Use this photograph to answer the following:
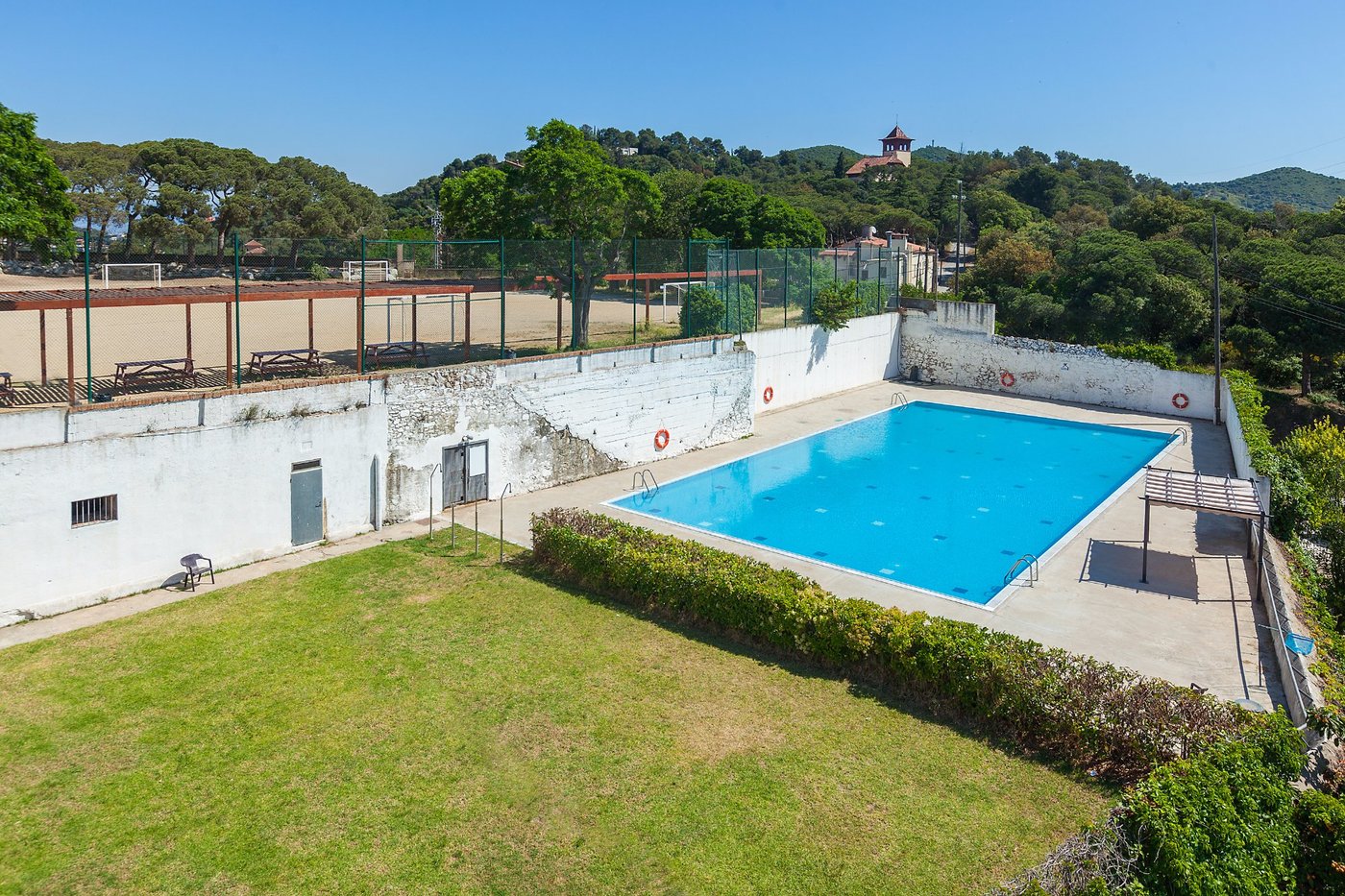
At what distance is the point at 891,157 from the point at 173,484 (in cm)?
12239

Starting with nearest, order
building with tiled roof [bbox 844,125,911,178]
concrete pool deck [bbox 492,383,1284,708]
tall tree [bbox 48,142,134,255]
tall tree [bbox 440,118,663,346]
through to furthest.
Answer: concrete pool deck [bbox 492,383,1284,708]
tall tree [bbox 440,118,663,346]
tall tree [bbox 48,142,134,255]
building with tiled roof [bbox 844,125,911,178]

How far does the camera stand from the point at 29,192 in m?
19.4

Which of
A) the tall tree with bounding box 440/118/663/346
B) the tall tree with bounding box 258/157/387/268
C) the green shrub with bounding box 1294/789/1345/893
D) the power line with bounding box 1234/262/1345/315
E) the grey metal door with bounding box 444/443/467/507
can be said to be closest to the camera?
the green shrub with bounding box 1294/789/1345/893

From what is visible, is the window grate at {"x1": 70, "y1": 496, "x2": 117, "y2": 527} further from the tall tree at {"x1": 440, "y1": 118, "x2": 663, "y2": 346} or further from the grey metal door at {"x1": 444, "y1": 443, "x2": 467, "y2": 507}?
the tall tree at {"x1": 440, "y1": 118, "x2": 663, "y2": 346}

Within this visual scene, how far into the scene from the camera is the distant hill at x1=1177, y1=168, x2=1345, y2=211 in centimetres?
16388

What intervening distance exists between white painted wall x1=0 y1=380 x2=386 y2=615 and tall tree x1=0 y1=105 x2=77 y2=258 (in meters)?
5.70

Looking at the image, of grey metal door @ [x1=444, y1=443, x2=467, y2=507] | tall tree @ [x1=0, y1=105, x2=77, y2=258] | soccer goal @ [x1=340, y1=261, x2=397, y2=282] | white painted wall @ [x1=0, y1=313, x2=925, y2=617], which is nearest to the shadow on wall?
white painted wall @ [x1=0, y1=313, x2=925, y2=617]

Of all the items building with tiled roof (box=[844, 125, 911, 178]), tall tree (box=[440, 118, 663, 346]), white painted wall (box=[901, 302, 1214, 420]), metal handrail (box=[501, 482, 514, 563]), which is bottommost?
metal handrail (box=[501, 482, 514, 563])

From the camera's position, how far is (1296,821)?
29.6 feet

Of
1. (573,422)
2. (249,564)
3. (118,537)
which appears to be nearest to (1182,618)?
(573,422)

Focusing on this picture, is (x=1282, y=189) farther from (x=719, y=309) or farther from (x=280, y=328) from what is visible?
(x=280, y=328)

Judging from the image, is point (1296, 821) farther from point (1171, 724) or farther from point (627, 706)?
point (627, 706)

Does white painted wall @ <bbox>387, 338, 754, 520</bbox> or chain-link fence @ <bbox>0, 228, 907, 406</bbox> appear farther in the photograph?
white painted wall @ <bbox>387, 338, 754, 520</bbox>

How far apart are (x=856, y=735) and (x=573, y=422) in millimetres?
12909
